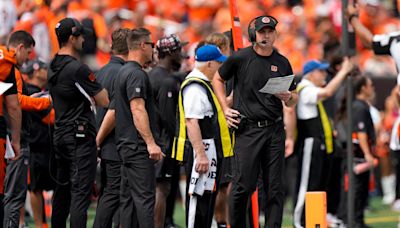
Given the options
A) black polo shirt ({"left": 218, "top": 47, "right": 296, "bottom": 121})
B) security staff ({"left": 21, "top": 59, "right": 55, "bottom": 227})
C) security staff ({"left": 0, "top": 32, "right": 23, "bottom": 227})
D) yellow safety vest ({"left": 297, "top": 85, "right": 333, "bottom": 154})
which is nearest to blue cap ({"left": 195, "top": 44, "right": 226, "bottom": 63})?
black polo shirt ({"left": 218, "top": 47, "right": 296, "bottom": 121})

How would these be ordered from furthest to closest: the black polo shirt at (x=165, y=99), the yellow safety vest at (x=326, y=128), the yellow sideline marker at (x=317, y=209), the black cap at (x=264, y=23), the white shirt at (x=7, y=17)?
the white shirt at (x=7, y=17) → the yellow safety vest at (x=326, y=128) → the black polo shirt at (x=165, y=99) → the black cap at (x=264, y=23) → the yellow sideline marker at (x=317, y=209)

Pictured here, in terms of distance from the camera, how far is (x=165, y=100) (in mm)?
13000

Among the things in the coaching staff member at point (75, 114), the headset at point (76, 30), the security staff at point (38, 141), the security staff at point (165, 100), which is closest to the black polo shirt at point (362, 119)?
the security staff at point (165, 100)

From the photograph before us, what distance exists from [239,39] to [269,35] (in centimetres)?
109

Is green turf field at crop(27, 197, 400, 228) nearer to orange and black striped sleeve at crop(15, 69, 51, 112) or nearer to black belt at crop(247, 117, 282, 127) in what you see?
orange and black striped sleeve at crop(15, 69, 51, 112)

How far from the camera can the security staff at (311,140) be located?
13.8 m

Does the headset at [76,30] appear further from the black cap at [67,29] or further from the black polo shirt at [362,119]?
the black polo shirt at [362,119]

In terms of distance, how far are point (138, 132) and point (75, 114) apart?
1032 millimetres

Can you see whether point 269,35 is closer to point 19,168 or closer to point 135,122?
point 135,122

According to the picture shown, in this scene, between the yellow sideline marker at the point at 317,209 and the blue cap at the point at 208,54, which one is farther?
the blue cap at the point at 208,54

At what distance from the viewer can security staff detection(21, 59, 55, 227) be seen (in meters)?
13.3

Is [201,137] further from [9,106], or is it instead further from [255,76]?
[9,106]

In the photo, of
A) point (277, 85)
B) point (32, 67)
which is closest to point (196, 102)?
point (277, 85)

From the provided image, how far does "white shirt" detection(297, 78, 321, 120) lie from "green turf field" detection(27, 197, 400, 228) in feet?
5.87
